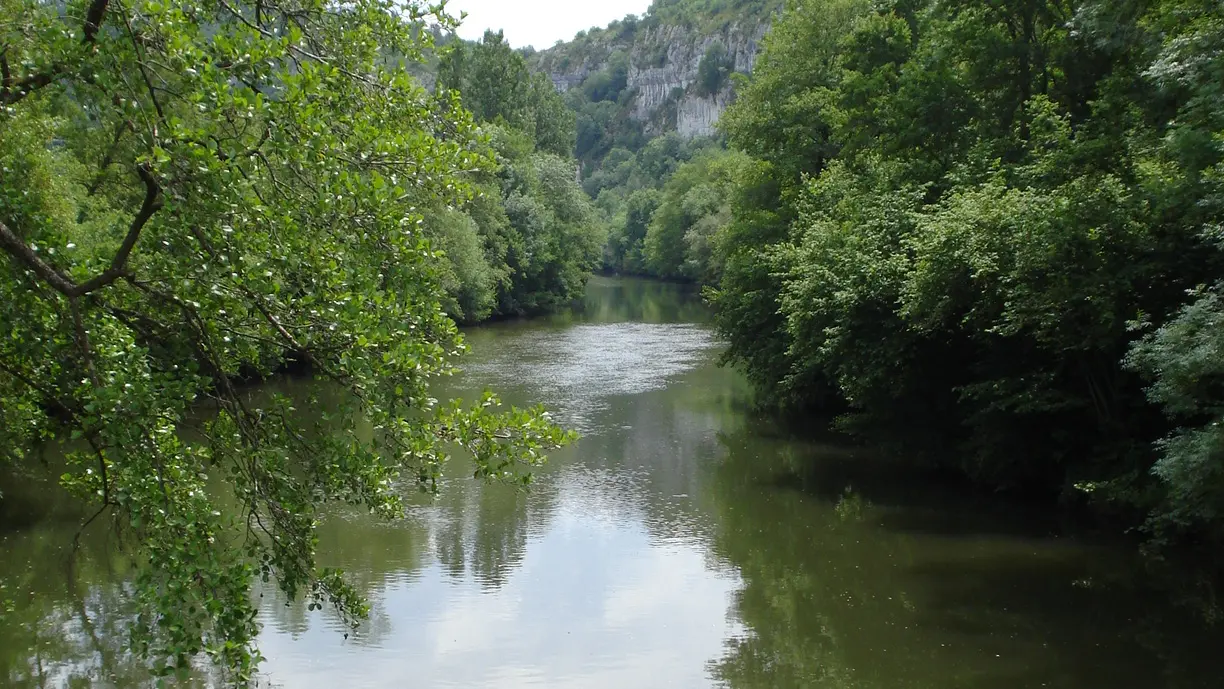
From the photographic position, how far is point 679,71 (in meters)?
169

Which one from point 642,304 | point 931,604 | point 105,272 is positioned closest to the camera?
point 105,272

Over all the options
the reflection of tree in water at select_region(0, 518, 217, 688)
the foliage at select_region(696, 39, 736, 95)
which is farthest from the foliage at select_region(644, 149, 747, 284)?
the foliage at select_region(696, 39, 736, 95)

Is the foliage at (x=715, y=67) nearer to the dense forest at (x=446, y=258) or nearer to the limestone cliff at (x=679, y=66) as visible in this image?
the limestone cliff at (x=679, y=66)

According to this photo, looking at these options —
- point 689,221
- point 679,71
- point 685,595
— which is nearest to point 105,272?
point 685,595

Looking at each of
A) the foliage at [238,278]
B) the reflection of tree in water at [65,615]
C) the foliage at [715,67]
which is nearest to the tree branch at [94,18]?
the foliage at [238,278]

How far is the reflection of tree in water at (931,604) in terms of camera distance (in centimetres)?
1058

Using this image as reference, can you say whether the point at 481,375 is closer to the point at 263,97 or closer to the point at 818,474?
the point at 818,474

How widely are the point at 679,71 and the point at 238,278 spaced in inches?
6701

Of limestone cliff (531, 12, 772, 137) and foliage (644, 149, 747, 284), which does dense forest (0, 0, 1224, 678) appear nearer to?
foliage (644, 149, 747, 284)

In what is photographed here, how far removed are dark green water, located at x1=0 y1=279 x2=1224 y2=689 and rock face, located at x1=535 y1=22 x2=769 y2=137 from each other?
422 feet

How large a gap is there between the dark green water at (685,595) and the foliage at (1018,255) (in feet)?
4.75

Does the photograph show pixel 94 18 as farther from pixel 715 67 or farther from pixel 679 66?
pixel 679 66

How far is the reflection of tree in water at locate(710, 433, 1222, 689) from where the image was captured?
416 inches

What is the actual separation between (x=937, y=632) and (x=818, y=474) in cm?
833
